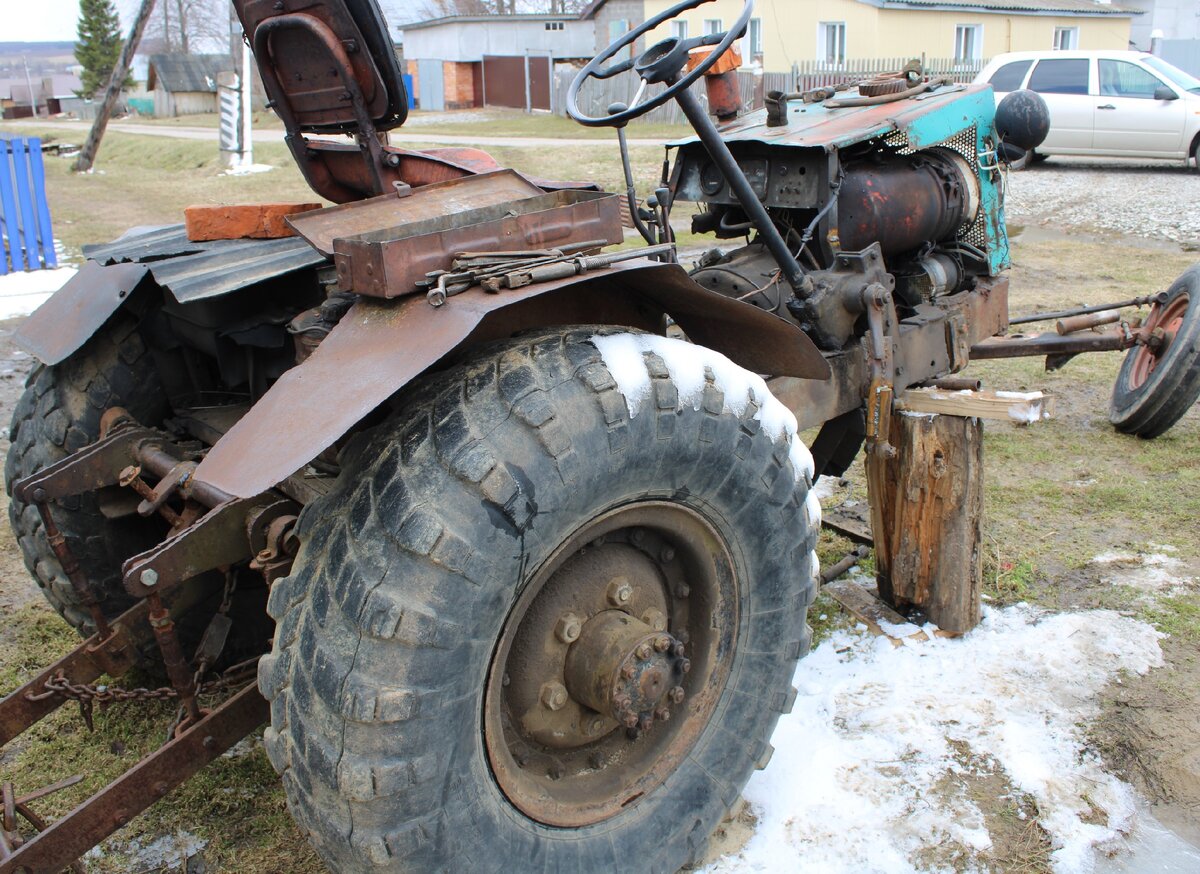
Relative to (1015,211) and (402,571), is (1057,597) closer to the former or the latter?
(402,571)

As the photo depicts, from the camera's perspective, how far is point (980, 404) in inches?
135

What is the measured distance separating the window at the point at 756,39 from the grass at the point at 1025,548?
2295 centimetres

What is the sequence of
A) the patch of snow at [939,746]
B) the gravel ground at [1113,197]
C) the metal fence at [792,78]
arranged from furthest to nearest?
1. the metal fence at [792,78]
2. the gravel ground at [1113,197]
3. the patch of snow at [939,746]

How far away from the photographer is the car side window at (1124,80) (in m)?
14.5

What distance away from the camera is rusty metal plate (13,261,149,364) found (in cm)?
268

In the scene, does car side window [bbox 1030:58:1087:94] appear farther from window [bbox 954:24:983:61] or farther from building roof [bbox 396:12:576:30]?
building roof [bbox 396:12:576:30]

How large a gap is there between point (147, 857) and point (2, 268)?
34.1ft

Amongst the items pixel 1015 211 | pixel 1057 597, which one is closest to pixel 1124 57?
pixel 1015 211

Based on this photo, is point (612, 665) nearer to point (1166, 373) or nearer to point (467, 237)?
point (467, 237)

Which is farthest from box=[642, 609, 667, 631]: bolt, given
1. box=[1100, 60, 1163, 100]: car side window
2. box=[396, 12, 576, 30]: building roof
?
box=[396, 12, 576, 30]: building roof

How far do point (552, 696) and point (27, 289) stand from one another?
9.75 m

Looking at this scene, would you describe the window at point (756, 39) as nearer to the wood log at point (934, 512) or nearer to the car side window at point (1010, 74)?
the car side window at point (1010, 74)

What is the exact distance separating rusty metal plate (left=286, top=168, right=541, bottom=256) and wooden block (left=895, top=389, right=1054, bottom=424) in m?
1.54

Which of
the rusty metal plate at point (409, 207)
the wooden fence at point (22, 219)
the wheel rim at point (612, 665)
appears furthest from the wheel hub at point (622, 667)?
the wooden fence at point (22, 219)
